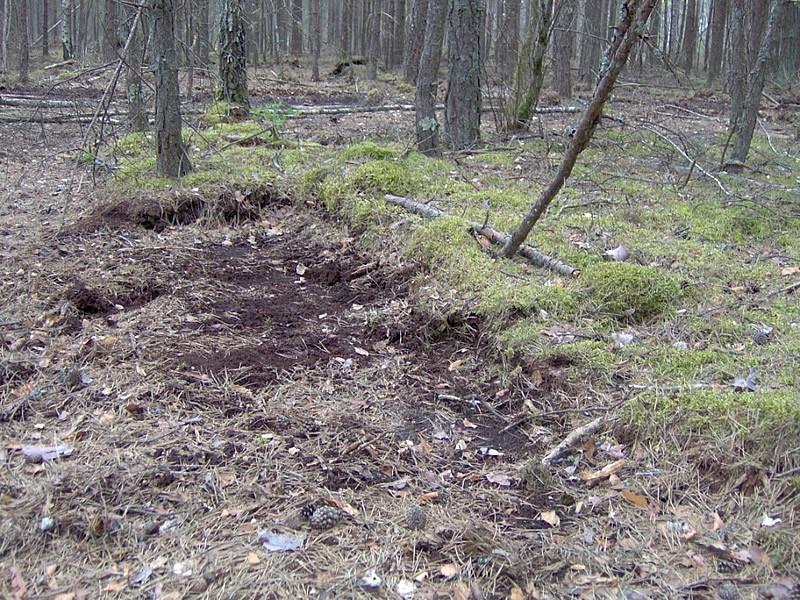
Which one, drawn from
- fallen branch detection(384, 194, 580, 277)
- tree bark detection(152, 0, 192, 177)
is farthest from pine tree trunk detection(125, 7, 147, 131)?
fallen branch detection(384, 194, 580, 277)

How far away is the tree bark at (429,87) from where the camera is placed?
8.20 meters

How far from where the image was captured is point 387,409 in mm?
3674

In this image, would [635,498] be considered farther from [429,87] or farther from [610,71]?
[429,87]

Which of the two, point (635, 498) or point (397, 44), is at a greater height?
point (397, 44)

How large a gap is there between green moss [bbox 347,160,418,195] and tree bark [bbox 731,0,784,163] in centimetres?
421

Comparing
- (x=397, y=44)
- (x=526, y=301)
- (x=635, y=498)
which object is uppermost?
(x=397, y=44)

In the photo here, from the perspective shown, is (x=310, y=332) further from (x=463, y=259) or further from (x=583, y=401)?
(x=583, y=401)

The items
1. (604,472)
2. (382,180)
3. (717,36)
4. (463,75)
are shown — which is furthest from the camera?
(717,36)

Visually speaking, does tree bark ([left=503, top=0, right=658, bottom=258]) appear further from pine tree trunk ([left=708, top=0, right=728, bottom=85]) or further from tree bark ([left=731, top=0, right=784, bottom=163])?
pine tree trunk ([left=708, top=0, right=728, bottom=85])

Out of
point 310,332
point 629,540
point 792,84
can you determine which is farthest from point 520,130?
point 792,84

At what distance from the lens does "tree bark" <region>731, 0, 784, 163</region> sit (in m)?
7.79

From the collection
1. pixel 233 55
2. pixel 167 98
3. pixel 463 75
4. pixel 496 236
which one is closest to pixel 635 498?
pixel 496 236

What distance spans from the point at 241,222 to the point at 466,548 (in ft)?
15.4

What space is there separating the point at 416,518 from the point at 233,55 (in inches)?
378
